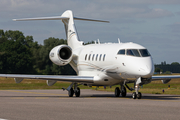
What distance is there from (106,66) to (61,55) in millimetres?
4852

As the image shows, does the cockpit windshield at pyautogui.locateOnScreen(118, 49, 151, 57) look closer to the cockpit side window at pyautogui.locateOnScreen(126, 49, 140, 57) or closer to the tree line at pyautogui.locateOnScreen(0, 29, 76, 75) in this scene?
the cockpit side window at pyautogui.locateOnScreen(126, 49, 140, 57)

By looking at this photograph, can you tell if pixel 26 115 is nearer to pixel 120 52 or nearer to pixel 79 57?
pixel 120 52

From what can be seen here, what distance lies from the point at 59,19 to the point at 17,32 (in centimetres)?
11051

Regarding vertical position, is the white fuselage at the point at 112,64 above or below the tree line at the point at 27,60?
below

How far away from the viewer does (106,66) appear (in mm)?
23766

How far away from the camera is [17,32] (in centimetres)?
13900

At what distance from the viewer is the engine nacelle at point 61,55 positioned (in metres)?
26.5

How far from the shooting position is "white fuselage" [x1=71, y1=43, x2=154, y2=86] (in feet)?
68.8

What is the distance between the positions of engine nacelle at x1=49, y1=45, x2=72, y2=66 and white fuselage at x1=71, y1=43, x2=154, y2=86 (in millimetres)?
1006

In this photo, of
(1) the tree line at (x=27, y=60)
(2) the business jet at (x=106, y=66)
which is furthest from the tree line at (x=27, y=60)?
(2) the business jet at (x=106, y=66)

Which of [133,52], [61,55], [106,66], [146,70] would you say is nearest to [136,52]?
[133,52]

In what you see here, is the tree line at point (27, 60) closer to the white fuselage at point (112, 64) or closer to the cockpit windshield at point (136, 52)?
the white fuselage at point (112, 64)

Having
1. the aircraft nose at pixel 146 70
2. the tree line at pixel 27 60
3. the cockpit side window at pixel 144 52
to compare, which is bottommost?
the aircraft nose at pixel 146 70

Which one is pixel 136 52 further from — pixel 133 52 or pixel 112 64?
pixel 112 64
